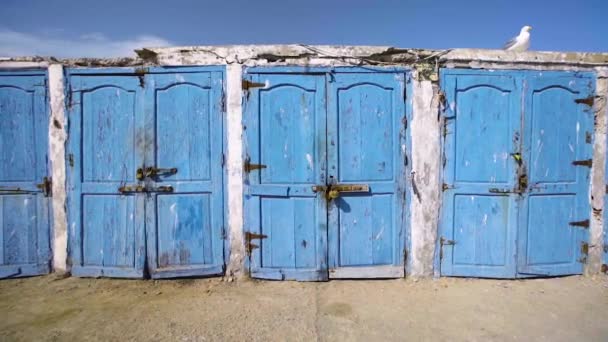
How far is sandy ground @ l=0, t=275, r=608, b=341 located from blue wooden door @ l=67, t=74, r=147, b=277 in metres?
0.34

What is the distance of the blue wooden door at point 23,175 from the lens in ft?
13.2

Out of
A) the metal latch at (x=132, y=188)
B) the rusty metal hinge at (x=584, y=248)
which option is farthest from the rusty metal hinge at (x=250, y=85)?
the rusty metal hinge at (x=584, y=248)

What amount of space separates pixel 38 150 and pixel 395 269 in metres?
4.62

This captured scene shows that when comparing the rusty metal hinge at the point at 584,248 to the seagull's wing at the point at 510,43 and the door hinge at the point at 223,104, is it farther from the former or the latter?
the door hinge at the point at 223,104

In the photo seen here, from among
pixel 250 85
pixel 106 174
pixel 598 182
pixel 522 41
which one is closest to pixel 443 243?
pixel 598 182

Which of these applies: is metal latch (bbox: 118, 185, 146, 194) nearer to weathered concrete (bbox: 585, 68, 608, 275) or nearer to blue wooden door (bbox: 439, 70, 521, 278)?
blue wooden door (bbox: 439, 70, 521, 278)

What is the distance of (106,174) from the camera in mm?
4035

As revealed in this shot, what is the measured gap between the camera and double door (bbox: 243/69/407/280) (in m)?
3.94

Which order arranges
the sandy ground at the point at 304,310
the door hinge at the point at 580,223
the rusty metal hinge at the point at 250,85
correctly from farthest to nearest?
1. the door hinge at the point at 580,223
2. the rusty metal hinge at the point at 250,85
3. the sandy ground at the point at 304,310

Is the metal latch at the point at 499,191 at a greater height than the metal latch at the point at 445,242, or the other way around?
the metal latch at the point at 499,191

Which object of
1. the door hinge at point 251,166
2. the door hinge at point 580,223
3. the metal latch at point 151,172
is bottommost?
the door hinge at point 580,223

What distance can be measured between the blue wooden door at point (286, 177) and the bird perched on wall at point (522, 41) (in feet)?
8.02

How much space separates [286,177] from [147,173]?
168 cm

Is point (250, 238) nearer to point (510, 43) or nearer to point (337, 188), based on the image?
point (337, 188)
